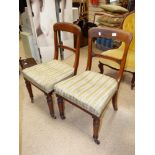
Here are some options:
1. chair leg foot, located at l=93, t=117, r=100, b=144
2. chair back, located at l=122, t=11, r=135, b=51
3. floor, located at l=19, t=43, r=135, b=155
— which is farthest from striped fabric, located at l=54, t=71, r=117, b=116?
chair back, located at l=122, t=11, r=135, b=51

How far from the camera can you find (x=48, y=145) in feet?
5.05

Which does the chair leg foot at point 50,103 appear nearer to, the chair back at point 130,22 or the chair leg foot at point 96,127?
the chair leg foot at point 96,127

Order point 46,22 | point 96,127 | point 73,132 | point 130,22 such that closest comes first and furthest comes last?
point 96,127, point 73,132, point 130,22, point 46,22

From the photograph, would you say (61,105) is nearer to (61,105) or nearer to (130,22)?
(61,105)

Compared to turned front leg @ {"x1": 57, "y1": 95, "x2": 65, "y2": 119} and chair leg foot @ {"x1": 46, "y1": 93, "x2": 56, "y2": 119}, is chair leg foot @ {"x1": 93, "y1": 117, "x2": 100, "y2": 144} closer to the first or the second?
turned front leg @ {"x1": 57, "y1": 95, "x2": 65, "y2": 119}

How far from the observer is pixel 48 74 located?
1725 mm

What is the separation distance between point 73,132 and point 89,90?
1.60 ft

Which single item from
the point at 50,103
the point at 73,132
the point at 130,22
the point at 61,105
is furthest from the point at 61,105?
the point at 130,22

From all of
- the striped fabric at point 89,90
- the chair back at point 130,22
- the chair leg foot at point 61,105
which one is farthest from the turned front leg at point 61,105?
the chair back at point 130,22

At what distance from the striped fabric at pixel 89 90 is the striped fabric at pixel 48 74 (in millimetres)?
89

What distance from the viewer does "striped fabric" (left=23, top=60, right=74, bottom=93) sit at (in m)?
1.62
